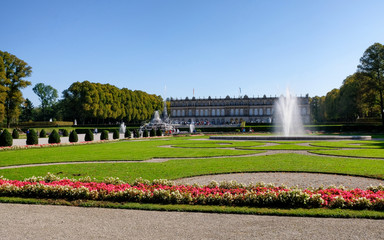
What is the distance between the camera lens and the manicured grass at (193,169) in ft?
34.0

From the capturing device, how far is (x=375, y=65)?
4241cm

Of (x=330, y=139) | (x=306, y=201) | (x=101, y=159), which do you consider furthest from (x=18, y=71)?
(x=306, y=201)

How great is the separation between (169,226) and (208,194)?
1.73 meters

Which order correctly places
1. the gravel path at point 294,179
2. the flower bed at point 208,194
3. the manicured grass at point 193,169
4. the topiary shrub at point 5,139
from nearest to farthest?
the flower bed at point 208,194 < the gravel path at point 294,179 < the manicured grass at point 193,169 < the topiary shrub at point 5,139

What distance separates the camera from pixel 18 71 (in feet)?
139

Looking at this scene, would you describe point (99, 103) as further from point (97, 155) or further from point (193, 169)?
point (193, 169)

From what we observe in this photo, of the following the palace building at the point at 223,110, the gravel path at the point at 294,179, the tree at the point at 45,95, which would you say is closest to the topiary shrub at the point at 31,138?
the gravel path at the point at 294,179

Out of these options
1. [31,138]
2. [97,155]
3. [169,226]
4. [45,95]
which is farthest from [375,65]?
[45,95]

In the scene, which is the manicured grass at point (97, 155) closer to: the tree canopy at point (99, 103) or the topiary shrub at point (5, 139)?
the topiary shrub at point (5, 139)

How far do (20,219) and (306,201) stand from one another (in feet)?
18.0

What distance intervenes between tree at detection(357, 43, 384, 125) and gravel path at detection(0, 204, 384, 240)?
42.2m

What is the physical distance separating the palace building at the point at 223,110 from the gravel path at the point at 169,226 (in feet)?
323

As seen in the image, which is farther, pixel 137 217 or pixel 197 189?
pixel 197 189

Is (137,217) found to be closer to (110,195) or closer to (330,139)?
(110,195)
